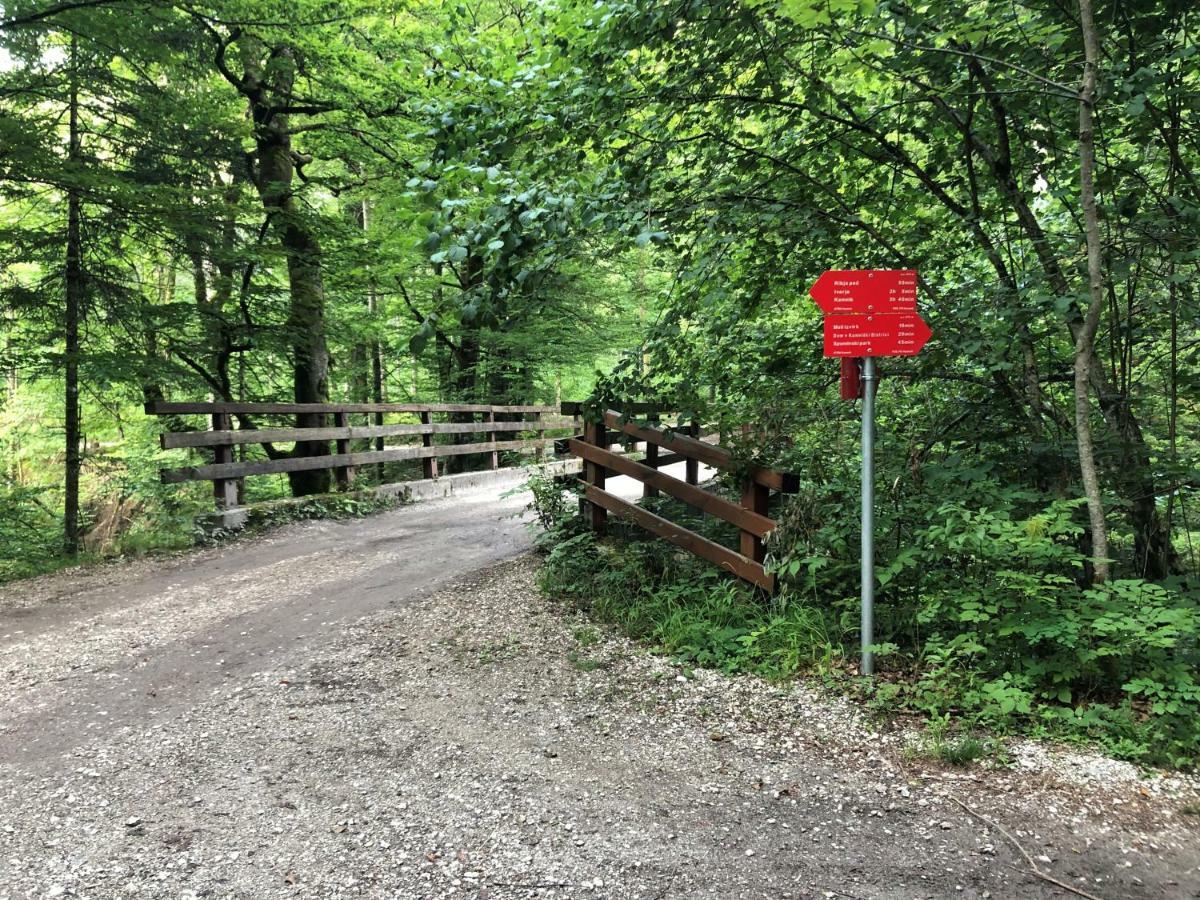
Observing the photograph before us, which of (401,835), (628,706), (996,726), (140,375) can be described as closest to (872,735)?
(996,726)

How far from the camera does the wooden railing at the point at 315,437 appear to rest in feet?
22.8

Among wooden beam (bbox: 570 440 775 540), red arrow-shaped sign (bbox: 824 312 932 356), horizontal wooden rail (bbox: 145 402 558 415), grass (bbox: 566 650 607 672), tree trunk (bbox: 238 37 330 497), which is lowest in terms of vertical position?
grass (bbox: 566 650 607 672)

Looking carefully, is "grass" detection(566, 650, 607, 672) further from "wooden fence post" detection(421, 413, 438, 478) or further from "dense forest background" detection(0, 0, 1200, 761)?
"wooden fence post" detection(421, 413, 438, 478)

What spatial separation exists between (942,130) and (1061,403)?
6.50 ft

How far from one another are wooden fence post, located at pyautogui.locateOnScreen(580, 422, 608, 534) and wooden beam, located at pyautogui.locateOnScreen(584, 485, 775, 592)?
0.08m

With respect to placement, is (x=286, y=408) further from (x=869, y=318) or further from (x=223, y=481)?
(x=869, y=318)

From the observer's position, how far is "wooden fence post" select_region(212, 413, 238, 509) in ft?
23.9

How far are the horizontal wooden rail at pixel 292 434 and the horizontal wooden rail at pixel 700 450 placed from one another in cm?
442

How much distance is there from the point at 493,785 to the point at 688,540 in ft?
8.48

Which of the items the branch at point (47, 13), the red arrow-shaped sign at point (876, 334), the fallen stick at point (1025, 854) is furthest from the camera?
the branch at point (47, 13)

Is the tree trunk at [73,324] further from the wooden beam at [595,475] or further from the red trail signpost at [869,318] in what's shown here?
the red trail signpost at [869,318]

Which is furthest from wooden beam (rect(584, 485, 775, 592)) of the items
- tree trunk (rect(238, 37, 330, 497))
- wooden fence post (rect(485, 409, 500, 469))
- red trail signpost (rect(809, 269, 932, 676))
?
wooden fence post (rect(485, 409, 500, 469))

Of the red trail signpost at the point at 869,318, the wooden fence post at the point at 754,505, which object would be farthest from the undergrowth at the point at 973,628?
the red trail signpost at the point at 869,318

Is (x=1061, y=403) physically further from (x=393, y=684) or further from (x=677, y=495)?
(x=393, y=684)
